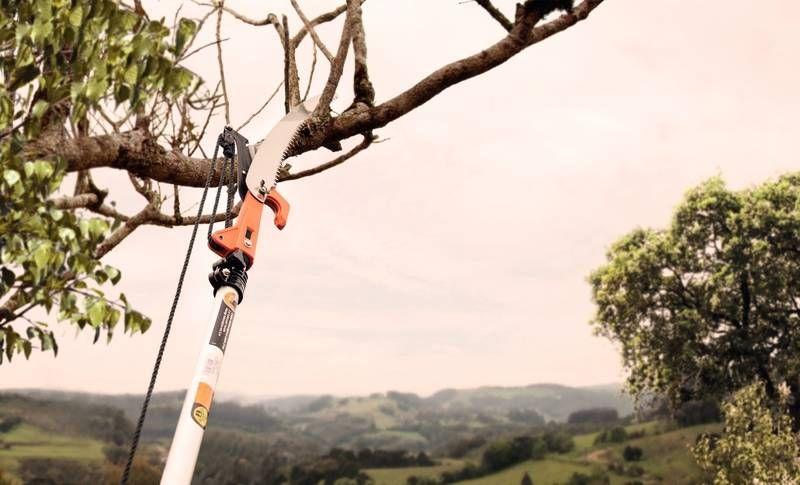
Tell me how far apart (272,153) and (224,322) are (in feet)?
4.63

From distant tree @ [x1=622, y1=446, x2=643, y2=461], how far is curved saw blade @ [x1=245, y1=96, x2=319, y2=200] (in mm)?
62939

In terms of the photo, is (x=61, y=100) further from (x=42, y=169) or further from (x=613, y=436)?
(x=613, y=436)

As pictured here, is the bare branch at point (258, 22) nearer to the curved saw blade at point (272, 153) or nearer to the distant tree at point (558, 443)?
the curved saw blade at point (272, 153)

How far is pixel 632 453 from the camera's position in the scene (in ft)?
200

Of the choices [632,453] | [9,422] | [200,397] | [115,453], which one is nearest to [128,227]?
[200,397]

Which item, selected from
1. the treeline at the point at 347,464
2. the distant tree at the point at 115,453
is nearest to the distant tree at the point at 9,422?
the distant tree at the point at 115,453

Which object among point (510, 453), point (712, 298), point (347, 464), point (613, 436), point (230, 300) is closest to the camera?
point (230, 300)

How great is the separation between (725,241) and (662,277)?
2.81 metres

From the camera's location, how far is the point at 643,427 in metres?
73.4

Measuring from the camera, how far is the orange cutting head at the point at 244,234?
13.6 ft

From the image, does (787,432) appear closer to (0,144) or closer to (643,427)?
(0,144)

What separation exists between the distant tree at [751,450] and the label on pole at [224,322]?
62.5ft

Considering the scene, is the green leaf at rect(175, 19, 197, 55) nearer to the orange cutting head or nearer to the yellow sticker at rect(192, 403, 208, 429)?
the orange cutting head

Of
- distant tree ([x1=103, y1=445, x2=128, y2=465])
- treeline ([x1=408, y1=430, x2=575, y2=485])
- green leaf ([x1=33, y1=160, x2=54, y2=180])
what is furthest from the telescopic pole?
distant tree ([x1=103, y1=445, x2=128, y2=465])
